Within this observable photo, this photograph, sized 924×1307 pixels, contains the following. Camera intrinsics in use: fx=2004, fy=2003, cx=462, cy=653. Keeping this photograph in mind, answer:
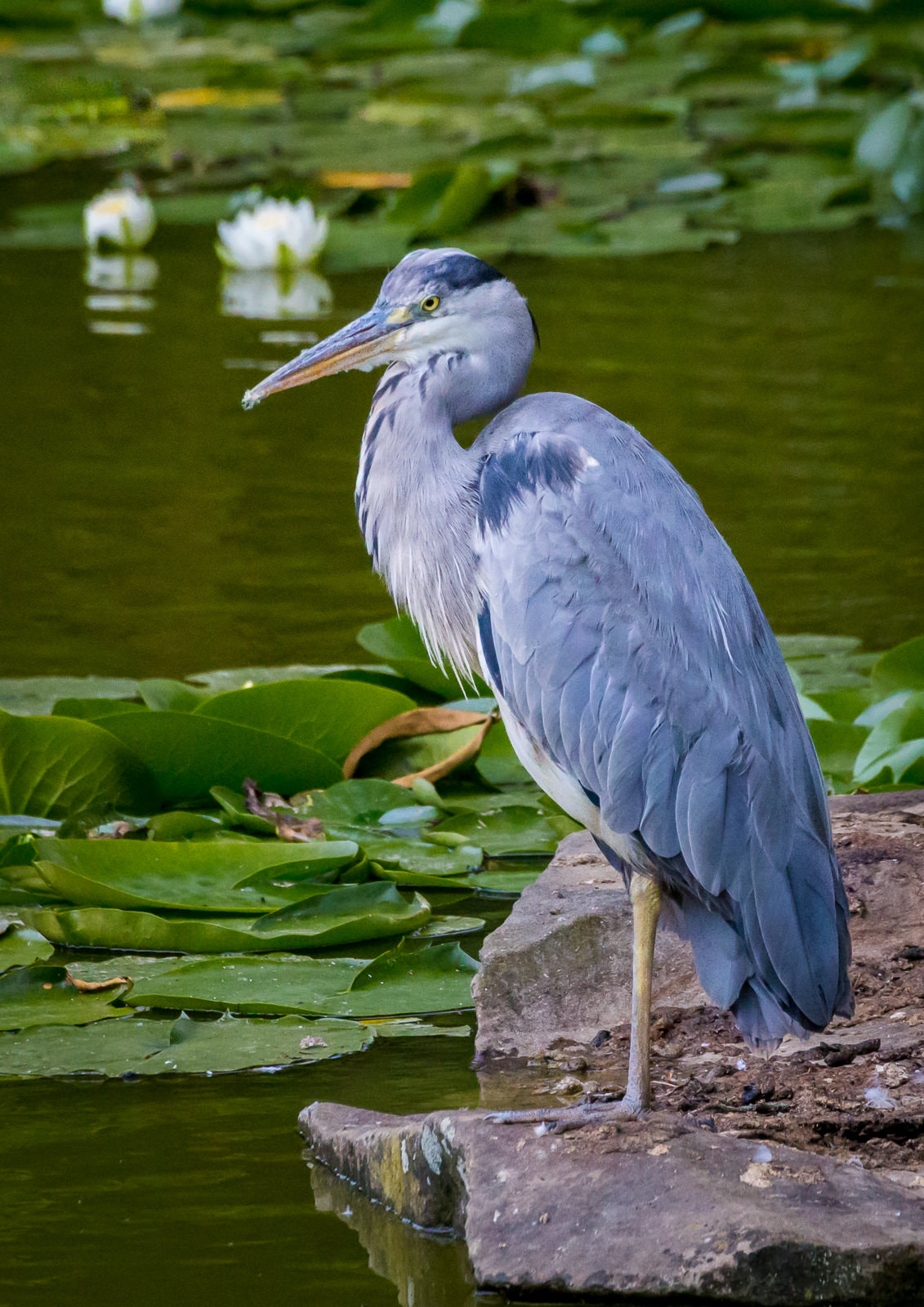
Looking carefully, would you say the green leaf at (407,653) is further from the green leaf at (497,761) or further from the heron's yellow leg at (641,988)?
the heron's yellow leg at (641,988)

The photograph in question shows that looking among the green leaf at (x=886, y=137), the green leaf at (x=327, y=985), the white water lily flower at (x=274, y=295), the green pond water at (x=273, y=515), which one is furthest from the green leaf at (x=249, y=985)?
the green leaf at (x=886, y=137)

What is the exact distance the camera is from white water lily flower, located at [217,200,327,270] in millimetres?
9242

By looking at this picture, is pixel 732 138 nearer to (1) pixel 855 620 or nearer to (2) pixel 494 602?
(1) pixel 855 620

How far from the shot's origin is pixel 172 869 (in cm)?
388

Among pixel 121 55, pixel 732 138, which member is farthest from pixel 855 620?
pixel 121 55

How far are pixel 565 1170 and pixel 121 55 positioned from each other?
12.8 m

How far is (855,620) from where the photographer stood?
5.63 metres

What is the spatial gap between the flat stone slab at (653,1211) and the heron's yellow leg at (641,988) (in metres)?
0.14

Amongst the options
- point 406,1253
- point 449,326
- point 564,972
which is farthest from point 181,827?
point 406,1253

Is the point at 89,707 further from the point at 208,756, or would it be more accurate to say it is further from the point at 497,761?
the point at 497,761

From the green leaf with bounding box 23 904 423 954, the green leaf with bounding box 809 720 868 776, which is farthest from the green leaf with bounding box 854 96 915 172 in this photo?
the green leaf with bounding box 23 904 423 954

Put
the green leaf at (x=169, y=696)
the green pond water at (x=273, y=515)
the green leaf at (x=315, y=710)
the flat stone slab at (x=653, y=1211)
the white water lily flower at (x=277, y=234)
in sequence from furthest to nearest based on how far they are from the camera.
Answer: the white water lily flower at (x=277, y=234), the green leaf at (x=169, y=696), the green leaf at (x=315, y=710), the green pond water at (x=273, y=515), the flat stone slab at (x=653, y=1211)

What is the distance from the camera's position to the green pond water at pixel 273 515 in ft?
9.21

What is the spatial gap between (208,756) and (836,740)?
140 centimetres
